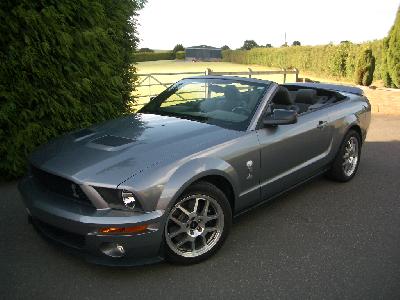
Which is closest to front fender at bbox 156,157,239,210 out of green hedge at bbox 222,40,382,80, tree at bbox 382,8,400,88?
tree at bbox 382,8,400,88

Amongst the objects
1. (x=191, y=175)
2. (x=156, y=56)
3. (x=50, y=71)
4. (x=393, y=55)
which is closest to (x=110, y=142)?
(x=191, y=175)

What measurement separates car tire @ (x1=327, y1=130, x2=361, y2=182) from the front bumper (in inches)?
117

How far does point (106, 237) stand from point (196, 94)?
206 centimetres

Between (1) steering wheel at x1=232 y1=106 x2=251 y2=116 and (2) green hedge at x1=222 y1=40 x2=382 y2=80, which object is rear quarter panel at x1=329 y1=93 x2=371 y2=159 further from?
(2) green hedge at x1=222 y1=40 x2=382 y2=80

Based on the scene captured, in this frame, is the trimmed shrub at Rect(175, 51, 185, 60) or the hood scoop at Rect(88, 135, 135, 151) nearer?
the hood scoop at Rect(88, 135, 135, 151)

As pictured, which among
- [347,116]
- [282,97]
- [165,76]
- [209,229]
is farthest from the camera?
[165,76]

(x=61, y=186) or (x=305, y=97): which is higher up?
(x=305, y=97)

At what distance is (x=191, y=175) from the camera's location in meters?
2.89

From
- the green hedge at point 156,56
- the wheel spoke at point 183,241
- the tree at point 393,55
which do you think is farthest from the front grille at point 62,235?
the green hedge at point 156,56

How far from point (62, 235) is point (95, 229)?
394mm

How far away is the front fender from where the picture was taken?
2746 millimetres

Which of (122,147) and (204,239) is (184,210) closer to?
(204,239)

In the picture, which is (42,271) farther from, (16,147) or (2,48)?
(2,48)

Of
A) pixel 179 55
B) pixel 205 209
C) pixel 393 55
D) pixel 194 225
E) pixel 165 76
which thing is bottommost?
pixel 194 225
